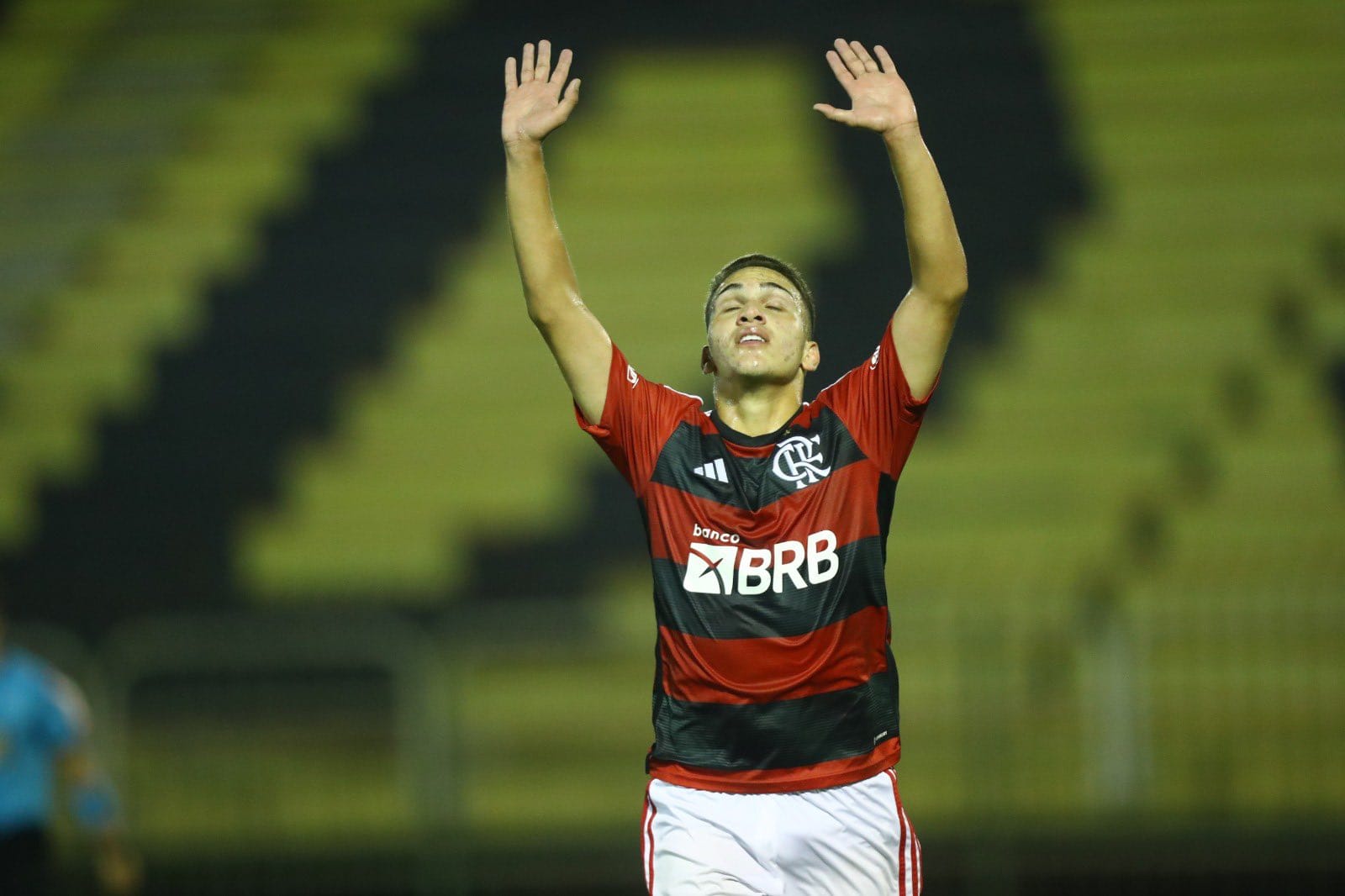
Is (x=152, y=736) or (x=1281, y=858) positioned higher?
(x=152, y=736)

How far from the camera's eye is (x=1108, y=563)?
9664mm

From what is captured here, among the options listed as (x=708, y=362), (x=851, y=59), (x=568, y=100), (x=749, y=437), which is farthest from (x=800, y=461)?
(x=568, y=100)

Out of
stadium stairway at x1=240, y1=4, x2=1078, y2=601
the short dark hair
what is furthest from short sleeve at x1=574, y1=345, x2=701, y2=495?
stadium stairway at x1=240, y1=4, x2=1078, y2=601

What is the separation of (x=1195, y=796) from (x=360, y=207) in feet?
22.1

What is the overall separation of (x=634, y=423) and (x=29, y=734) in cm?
404

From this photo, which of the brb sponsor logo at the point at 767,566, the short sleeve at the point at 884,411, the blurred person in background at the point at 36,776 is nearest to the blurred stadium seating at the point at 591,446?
the blurred person in background at the point at 36,776

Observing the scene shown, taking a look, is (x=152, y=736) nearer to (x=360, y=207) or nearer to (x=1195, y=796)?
(x=360, y=207)

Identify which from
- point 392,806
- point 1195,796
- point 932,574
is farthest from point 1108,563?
point 392,806

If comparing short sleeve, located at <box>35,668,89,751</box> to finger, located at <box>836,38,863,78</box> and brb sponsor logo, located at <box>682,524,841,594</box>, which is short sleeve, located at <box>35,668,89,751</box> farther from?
finger, located at <box>836,38,863,78</box>

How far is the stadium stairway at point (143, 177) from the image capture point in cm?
1073

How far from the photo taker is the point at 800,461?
13.0 feet

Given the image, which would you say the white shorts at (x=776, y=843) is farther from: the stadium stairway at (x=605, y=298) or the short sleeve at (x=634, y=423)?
the stadium stairway at (x=605, y=298)

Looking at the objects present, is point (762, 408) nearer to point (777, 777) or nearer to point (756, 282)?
point (756, 282)

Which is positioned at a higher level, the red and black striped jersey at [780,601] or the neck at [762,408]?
the neck at [762,408]
